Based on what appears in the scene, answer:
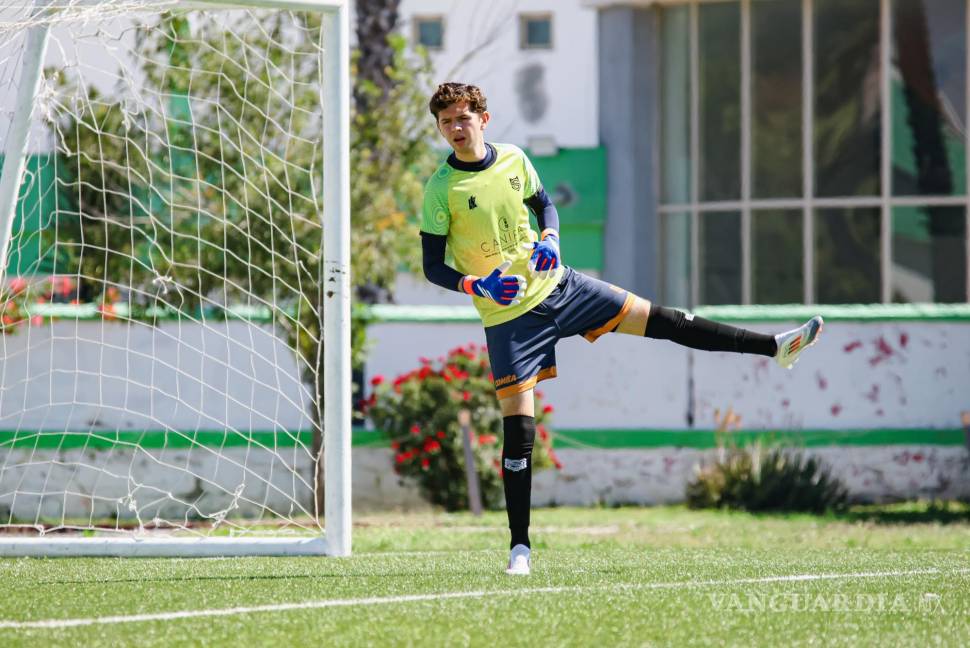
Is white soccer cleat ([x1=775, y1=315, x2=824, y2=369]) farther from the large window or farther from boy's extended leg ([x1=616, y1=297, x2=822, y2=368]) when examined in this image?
the large window

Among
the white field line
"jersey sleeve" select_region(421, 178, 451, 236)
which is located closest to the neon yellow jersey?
"jersey sleeve" select_region(421, 178, 451, 236)

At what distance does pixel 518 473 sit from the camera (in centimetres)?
651

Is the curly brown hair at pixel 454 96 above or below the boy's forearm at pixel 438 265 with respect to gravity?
above

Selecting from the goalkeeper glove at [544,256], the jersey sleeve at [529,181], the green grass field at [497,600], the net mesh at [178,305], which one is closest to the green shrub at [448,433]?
the net mesh at [178,305]

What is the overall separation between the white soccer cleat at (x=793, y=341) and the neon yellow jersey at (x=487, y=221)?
1.09 meters

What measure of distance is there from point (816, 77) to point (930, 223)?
2.24m

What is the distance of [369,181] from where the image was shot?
13.5m

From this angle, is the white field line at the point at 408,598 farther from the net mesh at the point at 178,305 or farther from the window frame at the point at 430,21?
the window frame at the point at 430,21

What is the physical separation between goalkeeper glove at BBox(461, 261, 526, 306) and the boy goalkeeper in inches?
0.4

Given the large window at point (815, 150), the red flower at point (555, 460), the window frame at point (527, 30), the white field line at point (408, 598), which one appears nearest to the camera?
the white field line at point (408, 598)

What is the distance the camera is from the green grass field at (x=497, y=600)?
4.77m

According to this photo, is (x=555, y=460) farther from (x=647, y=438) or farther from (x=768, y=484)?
(x=768, y=484)

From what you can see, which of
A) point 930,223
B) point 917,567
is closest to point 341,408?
point 917,567

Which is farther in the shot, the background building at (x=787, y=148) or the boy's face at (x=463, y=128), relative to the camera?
the background building at (x=787, y=148)
